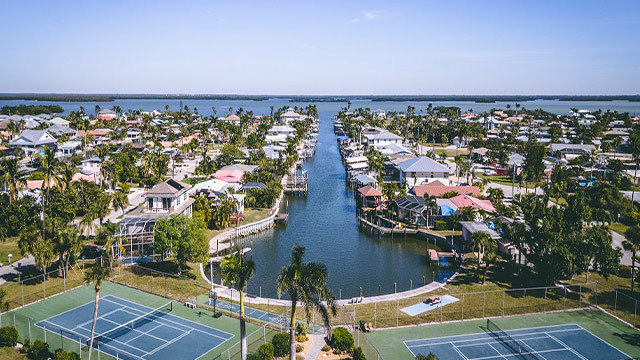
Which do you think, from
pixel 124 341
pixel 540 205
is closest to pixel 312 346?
pixel 124 341

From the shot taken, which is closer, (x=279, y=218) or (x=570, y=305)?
(x=570, y=305)

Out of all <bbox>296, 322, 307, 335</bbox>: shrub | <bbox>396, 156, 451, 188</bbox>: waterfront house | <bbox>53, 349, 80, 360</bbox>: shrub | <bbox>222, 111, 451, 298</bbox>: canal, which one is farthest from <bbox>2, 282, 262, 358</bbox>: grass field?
<bbox>396, 156, 451, 188</bbox>: waterfront house

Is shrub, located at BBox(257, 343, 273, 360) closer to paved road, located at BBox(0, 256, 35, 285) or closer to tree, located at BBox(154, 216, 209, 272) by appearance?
tree, located at BBox(154, 216, 209, 272)

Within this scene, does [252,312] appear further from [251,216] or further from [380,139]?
[380,139]

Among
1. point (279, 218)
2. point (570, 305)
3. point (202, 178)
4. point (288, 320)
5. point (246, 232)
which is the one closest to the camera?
point (288, 320)

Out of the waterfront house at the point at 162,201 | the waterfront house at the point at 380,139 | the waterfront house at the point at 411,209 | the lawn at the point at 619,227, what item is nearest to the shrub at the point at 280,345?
the waterfront house at the point at 162,201

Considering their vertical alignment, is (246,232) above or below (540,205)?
below

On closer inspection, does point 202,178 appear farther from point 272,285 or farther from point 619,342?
point 619,342
